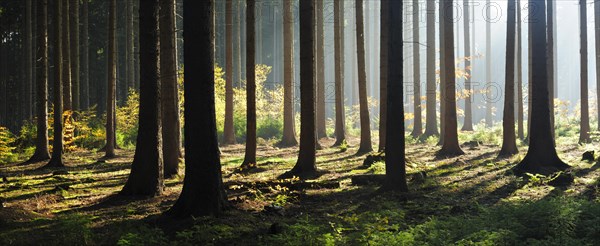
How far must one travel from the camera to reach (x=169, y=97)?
1358 cm

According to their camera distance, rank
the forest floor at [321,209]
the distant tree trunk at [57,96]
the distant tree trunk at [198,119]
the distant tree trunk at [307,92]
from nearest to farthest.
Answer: the forest floor at [321,209] → the distant tree trunk at [198,119] → the distant tree trunk at [307,92] → the distant tree trunk at [57,96]

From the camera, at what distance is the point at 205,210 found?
27.5 feet

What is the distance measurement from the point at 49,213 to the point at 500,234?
743 centimetres

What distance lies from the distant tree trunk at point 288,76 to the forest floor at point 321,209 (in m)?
7.13

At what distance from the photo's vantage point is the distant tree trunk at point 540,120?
45.4ft

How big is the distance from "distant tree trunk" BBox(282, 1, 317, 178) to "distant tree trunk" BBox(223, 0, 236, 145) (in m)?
8.33

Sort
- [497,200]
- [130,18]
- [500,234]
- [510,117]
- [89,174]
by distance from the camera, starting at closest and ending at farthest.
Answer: [500,234] < [497,200] < [89,174] < [510,117] < [130,18]

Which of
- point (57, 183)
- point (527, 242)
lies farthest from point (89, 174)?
point (527, 242)

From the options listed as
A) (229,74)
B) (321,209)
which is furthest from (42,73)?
(321,209)

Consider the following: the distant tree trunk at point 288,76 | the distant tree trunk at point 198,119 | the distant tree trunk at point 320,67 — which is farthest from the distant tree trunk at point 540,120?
the distant tree trunk at point 320,67

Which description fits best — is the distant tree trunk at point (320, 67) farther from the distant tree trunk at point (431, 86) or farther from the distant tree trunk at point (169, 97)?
the distant tree trunk at point (169, 97)

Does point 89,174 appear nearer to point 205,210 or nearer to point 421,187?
point 205,210

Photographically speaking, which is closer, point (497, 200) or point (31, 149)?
point (497, 200)

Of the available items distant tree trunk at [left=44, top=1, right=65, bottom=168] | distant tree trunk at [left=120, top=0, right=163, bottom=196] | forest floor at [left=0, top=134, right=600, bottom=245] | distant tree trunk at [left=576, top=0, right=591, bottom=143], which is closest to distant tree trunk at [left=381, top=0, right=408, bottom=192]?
forest floor at [left=0, top=134, right=600, bottom=245]
